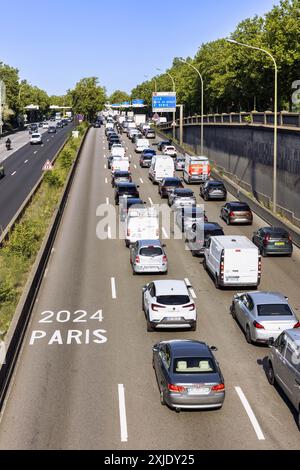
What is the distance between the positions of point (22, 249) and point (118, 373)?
14.1 meters

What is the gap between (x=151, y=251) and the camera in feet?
100

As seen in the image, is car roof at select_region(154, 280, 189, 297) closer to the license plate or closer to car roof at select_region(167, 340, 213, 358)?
car roof at select_region(167, 340, 213, 358)

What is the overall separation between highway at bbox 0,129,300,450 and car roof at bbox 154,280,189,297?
144 cm

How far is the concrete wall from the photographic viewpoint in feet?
146

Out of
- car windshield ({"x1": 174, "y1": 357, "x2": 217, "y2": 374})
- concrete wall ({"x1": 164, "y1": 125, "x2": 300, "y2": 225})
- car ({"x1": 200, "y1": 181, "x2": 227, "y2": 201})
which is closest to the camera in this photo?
car windshield ({"x1": 174, "y1": 357, "x2": 217, "y2": 374})

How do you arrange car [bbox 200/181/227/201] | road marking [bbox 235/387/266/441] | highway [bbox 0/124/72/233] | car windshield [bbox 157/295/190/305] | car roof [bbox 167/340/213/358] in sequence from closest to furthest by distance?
road marking [bbox 235/387/266/441] → car roof [bbox 167/340/213/358] → car windshield [bbox 157/295/190/305] → highway [bbox 0/124/72/233] → car [bbox 200/181/227/201]

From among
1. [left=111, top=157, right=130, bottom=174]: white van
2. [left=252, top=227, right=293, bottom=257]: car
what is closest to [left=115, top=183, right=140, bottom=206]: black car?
[left=111, top=157, right=130, bottom=174]: white van

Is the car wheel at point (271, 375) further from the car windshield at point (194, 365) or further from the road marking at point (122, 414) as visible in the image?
the road marking at point (122, 414)

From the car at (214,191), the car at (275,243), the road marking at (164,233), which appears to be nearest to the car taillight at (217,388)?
the car at (275,243)

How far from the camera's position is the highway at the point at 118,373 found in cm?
1543

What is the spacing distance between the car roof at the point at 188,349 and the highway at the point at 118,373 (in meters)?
1.46

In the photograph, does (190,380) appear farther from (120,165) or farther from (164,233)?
(120,165)

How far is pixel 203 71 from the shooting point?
110 meters

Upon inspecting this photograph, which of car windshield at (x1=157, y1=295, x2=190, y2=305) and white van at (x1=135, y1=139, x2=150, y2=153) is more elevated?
white van at (x1=135, y1=139, x2=150, y2=153)
